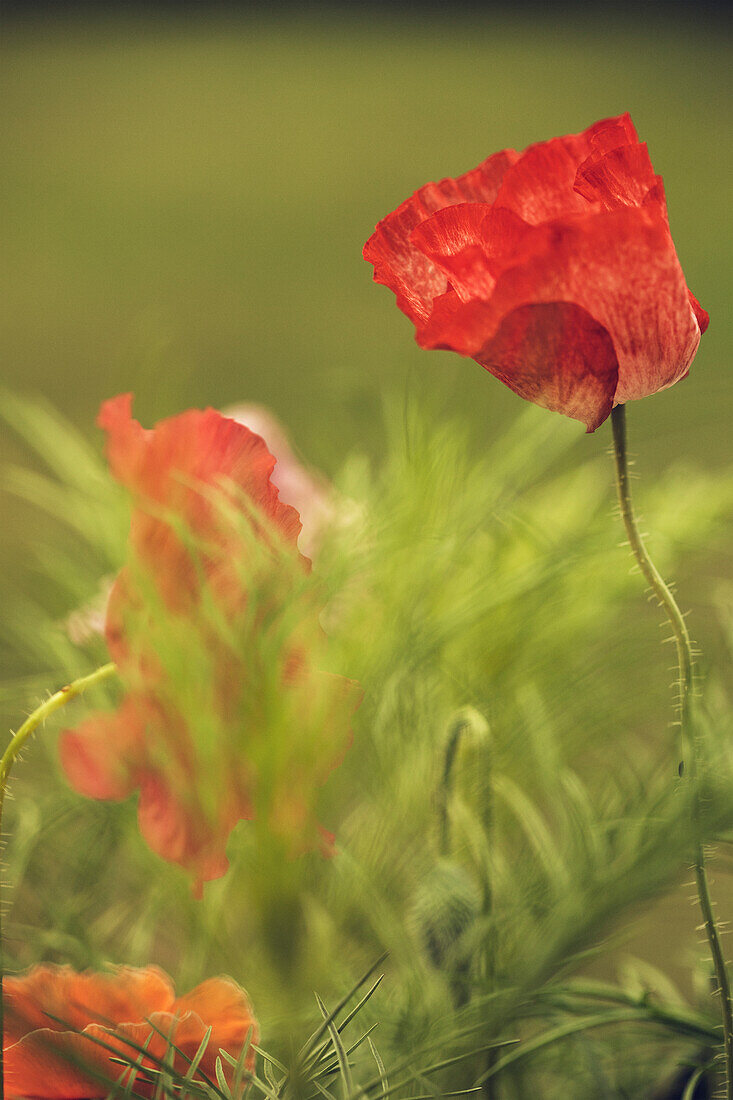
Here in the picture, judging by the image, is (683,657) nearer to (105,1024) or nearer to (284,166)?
(105,1024)

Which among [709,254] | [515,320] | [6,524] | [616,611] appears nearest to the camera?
[515,320]

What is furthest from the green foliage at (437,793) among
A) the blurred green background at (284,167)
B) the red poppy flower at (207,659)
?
the blurred green background at (284,167)

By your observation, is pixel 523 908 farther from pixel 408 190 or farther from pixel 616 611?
pixel 408 190

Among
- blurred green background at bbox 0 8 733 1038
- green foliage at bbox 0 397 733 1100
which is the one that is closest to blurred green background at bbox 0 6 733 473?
blurred green background at bbox 0 8 733 1038

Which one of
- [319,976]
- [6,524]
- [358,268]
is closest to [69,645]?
[319,976]

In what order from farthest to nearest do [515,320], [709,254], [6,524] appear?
[709,254] < [6,524] < [515,320]

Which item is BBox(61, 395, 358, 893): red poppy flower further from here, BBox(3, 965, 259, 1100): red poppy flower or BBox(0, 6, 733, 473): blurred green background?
BBox(0, 6, 733, 473): blurred green background

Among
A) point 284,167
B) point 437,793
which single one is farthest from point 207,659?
point 284,167
